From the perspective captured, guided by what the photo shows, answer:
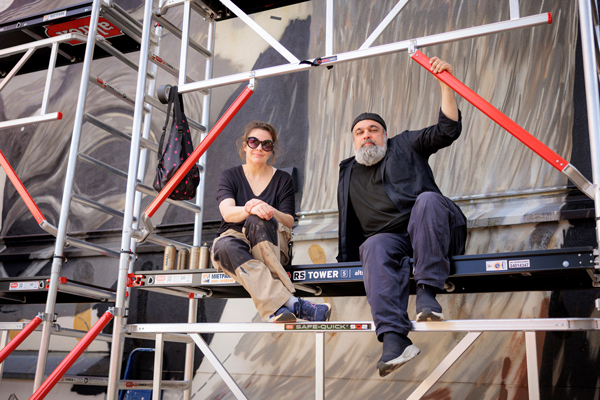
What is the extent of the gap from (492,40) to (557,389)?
266 cm

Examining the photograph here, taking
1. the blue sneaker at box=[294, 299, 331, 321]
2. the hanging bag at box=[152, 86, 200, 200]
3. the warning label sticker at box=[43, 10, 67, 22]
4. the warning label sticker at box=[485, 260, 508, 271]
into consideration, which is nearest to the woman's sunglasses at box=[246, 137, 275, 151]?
the hanging bag at box=[152, 86, 200, 200]

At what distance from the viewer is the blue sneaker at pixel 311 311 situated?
9.73ft

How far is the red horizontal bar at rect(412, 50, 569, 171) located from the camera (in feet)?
8.42

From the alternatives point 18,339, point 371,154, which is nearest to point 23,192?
point 18,339

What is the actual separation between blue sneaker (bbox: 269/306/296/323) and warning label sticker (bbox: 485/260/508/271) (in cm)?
101

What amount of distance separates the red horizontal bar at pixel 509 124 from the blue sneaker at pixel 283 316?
1.41 m

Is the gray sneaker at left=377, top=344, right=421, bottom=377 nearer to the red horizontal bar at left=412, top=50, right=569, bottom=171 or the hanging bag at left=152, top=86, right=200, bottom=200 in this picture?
the red horizontal bar at left=412, top=50, right=569, bottom=171

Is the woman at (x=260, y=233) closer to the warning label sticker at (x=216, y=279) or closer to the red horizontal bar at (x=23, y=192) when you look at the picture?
the warning label sticker at (x=216, y=279)

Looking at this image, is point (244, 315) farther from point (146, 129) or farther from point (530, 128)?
point (530, 128)

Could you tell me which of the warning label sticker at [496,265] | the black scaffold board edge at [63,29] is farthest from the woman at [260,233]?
the black scaffold board edge at [63,29]

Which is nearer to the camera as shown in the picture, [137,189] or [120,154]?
[137,189]

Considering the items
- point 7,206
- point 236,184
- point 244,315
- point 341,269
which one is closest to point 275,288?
point 341,269

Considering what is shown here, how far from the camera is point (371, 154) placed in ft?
11.2

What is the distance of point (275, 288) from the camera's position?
297cm
